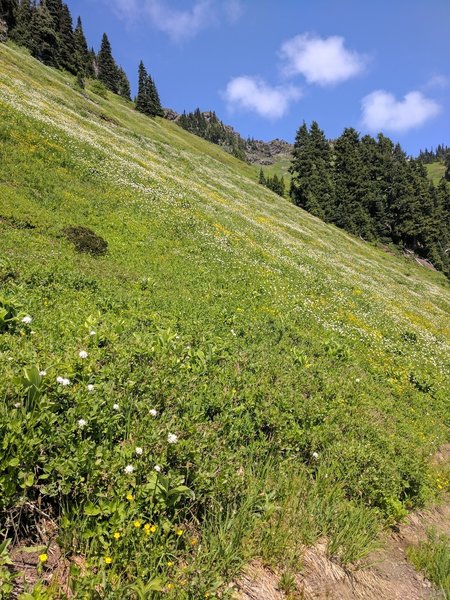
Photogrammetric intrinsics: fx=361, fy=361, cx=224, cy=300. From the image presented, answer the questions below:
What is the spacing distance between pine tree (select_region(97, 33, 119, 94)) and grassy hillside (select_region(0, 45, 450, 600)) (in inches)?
5011

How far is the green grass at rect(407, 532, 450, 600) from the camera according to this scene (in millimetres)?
5566

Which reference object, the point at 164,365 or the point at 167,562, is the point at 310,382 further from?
the point at 167,562

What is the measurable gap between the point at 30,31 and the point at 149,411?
311 feet

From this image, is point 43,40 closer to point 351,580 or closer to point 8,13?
point 8,13

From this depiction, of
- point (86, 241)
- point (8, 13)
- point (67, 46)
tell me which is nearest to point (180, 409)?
point (86, 241)

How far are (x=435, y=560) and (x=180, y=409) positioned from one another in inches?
191

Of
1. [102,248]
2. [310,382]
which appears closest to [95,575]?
[310,382]

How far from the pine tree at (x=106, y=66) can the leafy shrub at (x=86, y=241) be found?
132 m

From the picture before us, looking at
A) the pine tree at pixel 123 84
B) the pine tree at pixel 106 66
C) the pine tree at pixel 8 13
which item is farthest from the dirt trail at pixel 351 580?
the pine tree at pixel 123 84

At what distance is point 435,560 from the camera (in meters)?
5.91

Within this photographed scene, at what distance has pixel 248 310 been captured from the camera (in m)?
13.5

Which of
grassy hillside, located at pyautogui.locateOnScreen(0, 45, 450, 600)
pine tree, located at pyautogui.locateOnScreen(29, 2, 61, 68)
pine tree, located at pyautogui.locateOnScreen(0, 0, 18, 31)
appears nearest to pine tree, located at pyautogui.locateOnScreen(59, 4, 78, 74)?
pine tree, located at pyautogui.locateOnScreen(29, 2, 61, 68)

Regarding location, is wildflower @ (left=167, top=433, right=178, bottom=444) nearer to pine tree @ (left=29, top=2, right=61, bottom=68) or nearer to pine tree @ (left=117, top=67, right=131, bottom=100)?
pine tree @ (left=29, top=2, right=61, bottom=68)

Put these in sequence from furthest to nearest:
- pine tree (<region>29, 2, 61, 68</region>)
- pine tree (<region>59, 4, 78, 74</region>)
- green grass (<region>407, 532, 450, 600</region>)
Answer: pine tree (<region>59, 4, 78, 74</region>), pine tree (<region>29, 2, 61, 68</region>), green grass (<region>407, 532, 450, 600</region>)
